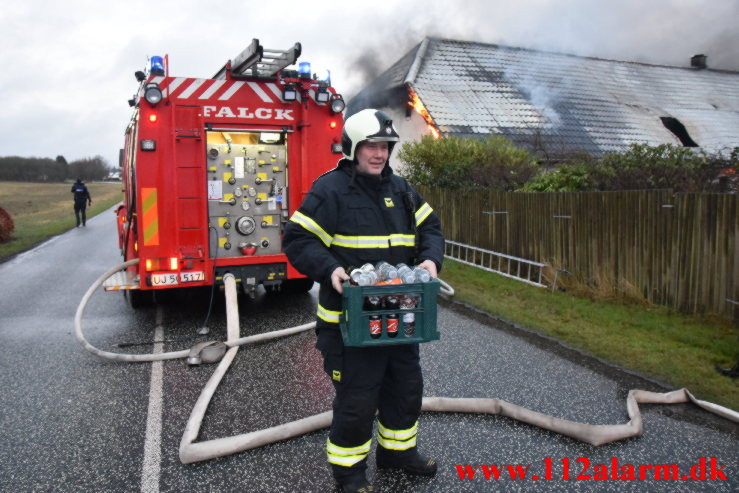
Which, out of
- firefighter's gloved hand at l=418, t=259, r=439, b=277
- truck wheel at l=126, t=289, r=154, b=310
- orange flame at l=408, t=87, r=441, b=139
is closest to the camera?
firefighter's gloved hand at l=418, t=259, r=439, b=277

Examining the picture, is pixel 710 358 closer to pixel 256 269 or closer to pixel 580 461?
pixel 580 461

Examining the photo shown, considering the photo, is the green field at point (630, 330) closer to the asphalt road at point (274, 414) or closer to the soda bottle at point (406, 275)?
the asphalt road at point (274, 414)

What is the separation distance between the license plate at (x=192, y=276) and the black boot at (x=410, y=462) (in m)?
3.95

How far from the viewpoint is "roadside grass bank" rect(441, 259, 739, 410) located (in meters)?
4.89

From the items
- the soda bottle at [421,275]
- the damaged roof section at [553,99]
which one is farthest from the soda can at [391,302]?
the damaged roof section at [553,99]

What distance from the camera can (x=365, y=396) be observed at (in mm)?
3004

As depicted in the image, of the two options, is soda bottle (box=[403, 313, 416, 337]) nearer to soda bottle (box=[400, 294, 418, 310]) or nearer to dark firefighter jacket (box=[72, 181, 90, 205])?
soda bottle (box=[400, 294, 418, 310])

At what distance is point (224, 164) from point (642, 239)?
546 cm

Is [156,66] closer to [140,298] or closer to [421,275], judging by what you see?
[140,298]

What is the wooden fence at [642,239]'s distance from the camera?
636cm

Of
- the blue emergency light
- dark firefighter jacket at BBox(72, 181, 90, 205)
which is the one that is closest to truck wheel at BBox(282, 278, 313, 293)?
the blue emergency light

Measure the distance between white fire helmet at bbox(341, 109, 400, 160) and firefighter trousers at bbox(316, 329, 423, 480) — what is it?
104 centimetres

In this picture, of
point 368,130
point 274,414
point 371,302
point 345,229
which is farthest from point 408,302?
point 274,414

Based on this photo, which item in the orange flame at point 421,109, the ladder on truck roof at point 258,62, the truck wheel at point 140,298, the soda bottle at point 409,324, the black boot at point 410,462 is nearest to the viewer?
the soda bottle at point 409,324
